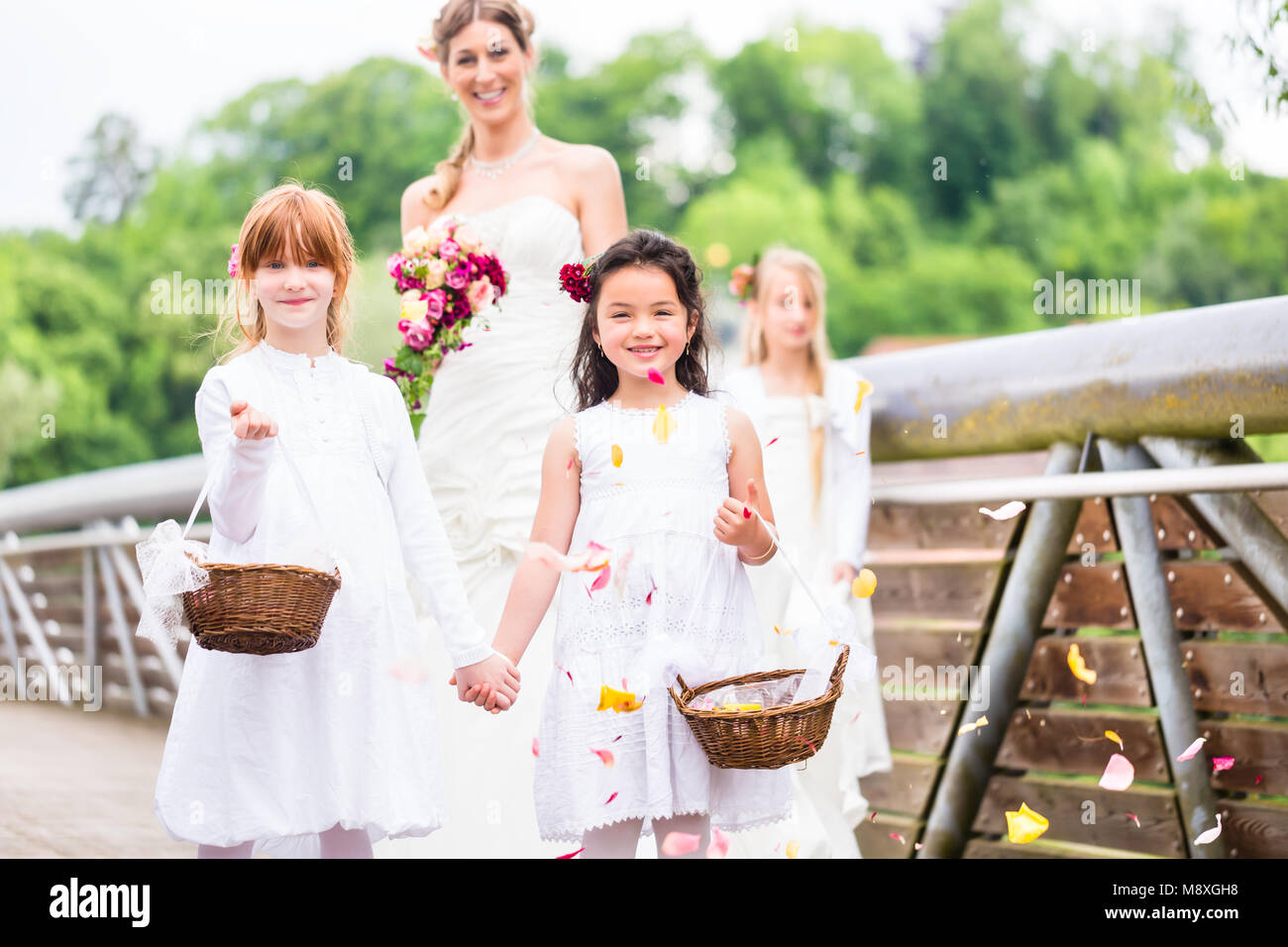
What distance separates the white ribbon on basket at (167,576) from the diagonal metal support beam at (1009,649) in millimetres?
2356

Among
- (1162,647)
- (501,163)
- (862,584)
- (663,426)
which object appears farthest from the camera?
(501,163)

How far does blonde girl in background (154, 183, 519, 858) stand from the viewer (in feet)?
8.79

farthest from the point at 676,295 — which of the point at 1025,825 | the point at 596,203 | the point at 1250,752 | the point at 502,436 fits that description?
the point at 1025,825

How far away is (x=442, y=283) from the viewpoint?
3803mm

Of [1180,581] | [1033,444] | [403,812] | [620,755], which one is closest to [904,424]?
[1033,444]

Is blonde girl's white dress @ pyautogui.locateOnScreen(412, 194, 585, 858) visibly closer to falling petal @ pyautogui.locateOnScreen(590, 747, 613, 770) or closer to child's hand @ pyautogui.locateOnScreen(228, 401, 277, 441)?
falling petal @ pyautogui.locateOnScreen(590, 747, 613, 770)

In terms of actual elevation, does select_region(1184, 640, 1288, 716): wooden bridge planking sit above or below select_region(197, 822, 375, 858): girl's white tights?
above

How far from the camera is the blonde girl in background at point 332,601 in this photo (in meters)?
2.68

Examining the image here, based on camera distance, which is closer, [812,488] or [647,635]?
[647,635]

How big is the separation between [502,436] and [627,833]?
148cm

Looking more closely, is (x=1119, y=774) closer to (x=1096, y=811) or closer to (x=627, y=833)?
(x=1096, y=811)

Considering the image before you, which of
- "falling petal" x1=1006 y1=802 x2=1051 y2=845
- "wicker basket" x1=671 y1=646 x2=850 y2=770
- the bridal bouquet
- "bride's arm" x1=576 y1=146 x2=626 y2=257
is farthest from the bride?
"falling petal" x1=1006 y1=802 x2=1051 y2=845

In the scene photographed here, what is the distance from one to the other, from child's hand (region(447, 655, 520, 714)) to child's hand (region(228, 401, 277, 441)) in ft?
2.08
